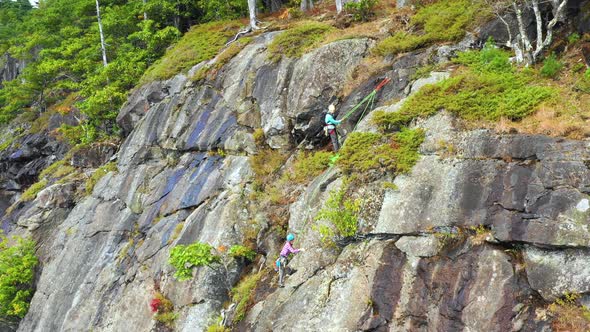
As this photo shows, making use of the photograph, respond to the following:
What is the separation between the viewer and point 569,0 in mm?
12711

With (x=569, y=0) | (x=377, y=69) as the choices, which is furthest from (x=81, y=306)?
(x=569, y=0)

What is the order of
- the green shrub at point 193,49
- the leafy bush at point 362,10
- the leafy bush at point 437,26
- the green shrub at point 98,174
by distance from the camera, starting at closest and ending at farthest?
1. the leafy bush at point 437,26
2. the leafy bush at point 362,10
3. the green shrub at point 98,174
4. the green shrub at point 193,49

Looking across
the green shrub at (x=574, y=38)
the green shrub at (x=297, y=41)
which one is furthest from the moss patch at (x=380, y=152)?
the green shrub at (x=297, y=41)

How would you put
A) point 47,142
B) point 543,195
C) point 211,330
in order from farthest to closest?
1. point 47,142
2. point 211,330
3. point 543,195

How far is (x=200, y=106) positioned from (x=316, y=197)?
32.6ft

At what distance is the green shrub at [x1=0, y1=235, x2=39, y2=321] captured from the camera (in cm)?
1919

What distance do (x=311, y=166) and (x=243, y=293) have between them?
450cm

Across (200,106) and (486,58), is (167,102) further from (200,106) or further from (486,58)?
(486,58)

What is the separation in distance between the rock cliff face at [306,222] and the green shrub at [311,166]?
1130 millimetres

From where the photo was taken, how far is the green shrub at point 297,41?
17938 mm

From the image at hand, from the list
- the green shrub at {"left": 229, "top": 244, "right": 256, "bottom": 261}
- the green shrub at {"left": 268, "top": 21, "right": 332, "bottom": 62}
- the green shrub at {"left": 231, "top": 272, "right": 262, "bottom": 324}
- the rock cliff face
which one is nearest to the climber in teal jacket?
the rock cliff face

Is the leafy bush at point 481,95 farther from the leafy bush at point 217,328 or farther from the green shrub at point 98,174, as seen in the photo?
the green shrub at point 98,174

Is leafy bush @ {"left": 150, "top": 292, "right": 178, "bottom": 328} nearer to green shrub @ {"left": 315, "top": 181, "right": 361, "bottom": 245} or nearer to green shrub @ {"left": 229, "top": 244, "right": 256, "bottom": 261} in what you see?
green shrub @ {"left": 229, "top": 244, "right": 256, "bottom": 261}

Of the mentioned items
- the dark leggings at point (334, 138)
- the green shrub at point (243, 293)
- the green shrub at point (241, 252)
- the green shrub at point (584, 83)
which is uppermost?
the green shrub at point (584, 83)
